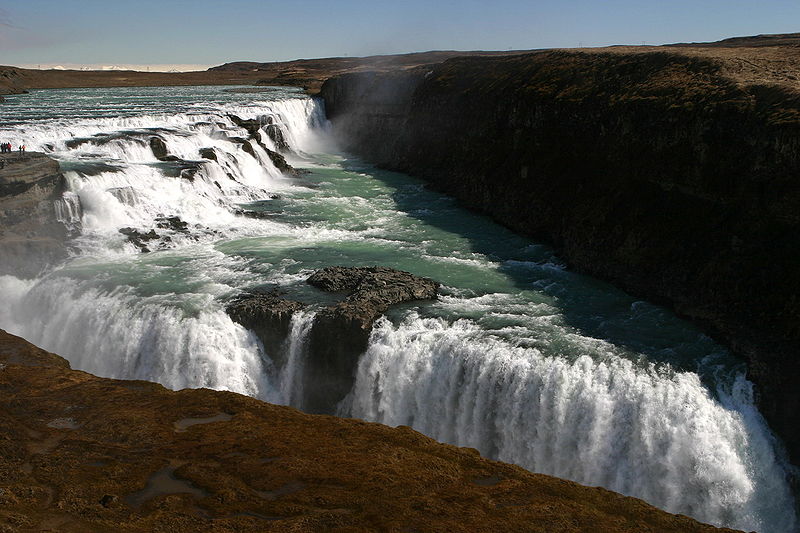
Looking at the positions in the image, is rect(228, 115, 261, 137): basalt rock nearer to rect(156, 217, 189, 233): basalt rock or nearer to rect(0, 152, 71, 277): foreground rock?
rect(156, 217, 189, 233): basalt rock

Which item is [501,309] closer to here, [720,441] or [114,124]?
[720,441]

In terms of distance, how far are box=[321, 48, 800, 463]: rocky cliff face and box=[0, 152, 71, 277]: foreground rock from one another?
18792 mm

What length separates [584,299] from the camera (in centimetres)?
2206

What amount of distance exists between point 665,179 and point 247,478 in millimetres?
18146

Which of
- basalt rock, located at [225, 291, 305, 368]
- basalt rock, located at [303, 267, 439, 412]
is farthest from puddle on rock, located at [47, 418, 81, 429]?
basalt rock, located at [303, 267, 439, 412]

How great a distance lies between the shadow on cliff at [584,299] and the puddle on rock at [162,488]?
1171 cm

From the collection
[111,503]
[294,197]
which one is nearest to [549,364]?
[111,503]

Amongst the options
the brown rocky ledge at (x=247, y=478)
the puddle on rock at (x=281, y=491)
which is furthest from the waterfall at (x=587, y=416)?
the puddle on rock at (x=281, y=491)

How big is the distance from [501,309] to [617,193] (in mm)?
8313

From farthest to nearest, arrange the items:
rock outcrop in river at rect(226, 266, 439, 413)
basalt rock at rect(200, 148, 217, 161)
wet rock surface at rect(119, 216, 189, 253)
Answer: basalt rock at rect(200, 148, 217, 161)
wet rock surface at rect(119, 216, 189, 253)
rock outcrop in river at rect(226, 266, 439, 413)

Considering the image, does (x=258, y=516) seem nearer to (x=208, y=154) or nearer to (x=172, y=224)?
(x=172, y=224)

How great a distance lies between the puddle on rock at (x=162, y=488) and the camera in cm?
1124

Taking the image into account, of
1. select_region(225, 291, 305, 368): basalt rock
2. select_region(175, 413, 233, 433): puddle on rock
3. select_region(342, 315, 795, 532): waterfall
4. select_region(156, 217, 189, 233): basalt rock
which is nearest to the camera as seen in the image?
select_region(175, 413, 233, 433): puddle on rock

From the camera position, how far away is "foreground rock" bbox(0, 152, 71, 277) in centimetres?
2375
